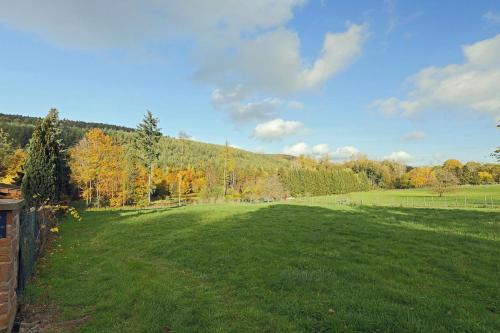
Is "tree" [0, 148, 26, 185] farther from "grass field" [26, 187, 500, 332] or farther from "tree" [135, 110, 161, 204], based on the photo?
"tree" [135, 110, 161, 204]

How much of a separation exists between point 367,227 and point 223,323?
15596 millimetres

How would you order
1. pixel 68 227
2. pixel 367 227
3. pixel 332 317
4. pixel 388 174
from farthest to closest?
pixel 388 174
pixel 68 227
pixel 367 227
pixel 332 317

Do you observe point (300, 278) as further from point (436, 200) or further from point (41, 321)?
point (436, 200)

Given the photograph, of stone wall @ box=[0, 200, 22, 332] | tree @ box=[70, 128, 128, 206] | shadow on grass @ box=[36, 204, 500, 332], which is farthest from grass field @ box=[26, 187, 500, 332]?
tree @ box=[70, 128, 128, 206]

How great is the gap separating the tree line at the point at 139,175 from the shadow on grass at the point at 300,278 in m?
11.6

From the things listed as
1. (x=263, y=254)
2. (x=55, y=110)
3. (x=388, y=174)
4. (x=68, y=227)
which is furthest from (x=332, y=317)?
(x=388, y=174)

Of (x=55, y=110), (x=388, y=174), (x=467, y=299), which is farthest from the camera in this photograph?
(x=388, y=174)

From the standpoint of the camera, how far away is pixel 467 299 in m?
8.39

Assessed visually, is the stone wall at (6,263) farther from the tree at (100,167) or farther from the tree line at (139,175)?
the tree at (100,167)

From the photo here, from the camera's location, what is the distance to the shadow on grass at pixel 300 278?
24.0 ft

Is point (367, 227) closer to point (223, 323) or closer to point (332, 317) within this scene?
point (332, 317)

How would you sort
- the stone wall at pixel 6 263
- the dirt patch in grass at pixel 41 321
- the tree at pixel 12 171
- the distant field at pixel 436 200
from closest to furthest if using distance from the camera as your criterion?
the stone wall at pixel 6 263
the dirt patch in grass at pixel 41 321
the tree at pixel 12 171
the distant field at pixel 436 200

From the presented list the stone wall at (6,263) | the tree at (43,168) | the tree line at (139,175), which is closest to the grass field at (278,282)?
the stone wall at (6,263)

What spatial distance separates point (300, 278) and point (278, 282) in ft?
2.50
